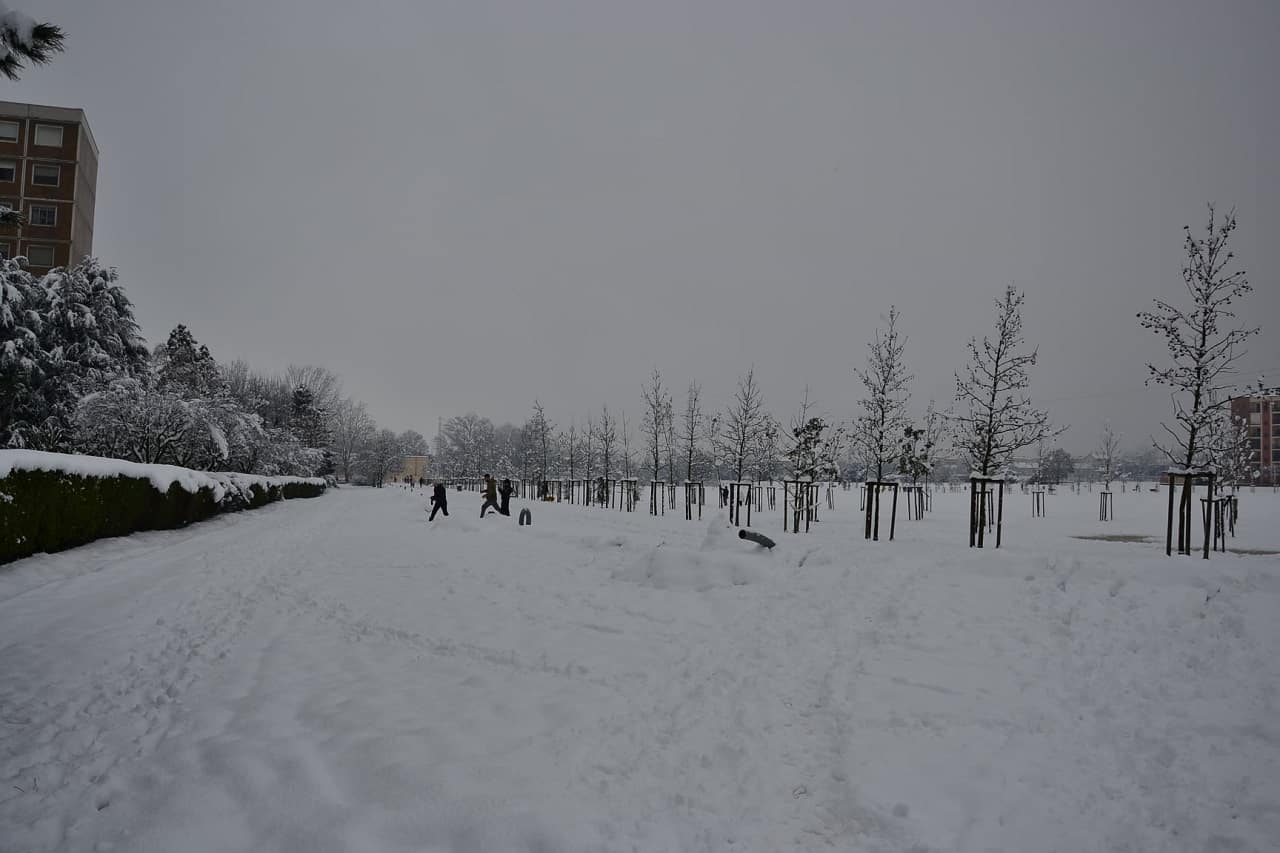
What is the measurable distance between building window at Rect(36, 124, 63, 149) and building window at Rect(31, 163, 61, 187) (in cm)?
150

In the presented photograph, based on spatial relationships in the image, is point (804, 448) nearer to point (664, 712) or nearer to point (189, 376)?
point (664, 712)

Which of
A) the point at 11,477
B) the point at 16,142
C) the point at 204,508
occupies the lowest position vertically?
the point at 204,508

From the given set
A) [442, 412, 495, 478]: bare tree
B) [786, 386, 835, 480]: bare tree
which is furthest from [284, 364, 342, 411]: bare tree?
[786, 386, 835, 480]: bare tree

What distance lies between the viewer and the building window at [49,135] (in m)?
42.1

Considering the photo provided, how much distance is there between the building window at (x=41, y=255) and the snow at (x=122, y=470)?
32.1 metres

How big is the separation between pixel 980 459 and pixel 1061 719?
1155cm

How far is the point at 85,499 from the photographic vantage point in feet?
40.1

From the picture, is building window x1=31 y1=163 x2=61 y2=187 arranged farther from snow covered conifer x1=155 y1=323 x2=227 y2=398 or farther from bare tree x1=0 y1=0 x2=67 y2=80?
bare tree x1=0 y1=0 x2=67 y2=80

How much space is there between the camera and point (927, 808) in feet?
12.0

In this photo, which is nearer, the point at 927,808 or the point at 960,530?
the point at 927,808

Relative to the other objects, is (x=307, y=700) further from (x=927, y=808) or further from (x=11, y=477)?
(x=11, y=477)

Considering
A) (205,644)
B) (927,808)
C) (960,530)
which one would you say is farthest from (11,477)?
(960,530)

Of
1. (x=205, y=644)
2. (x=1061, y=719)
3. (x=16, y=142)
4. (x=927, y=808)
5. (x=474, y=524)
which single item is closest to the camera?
(x=927, y=808)

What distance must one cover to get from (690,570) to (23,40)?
28.6 feet
